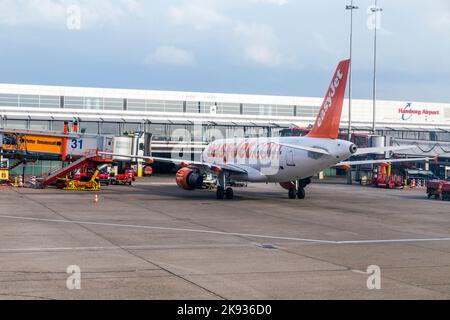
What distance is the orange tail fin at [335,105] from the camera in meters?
39.2

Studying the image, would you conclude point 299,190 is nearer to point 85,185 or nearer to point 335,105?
point 335,105

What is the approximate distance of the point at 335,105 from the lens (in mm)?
39469

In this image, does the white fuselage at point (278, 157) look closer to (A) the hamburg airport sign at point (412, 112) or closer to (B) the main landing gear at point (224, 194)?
(B) the main landing gear at point (224, 194)

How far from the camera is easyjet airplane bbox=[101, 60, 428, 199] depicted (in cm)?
3925

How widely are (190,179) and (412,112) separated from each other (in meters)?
72.2

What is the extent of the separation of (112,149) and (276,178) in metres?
21.2

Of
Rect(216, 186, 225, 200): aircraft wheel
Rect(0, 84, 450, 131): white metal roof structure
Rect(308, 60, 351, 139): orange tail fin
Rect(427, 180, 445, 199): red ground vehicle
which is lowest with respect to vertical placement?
Rect(216, 186, 225, 200): aircraft wheel

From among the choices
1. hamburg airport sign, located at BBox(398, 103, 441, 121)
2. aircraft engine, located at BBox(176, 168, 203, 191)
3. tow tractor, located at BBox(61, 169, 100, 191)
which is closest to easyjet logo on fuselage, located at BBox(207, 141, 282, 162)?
aircraft engine, located at BBox(176, 168, 203, 191)

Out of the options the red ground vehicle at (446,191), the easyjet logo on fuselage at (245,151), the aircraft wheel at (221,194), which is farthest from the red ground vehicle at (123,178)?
the red ground vehicle at (446,191)

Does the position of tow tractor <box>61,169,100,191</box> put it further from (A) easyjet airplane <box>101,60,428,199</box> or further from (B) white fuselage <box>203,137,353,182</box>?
(B) white fuselage <box>203,137,353,182</box>

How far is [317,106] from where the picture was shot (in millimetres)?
104375

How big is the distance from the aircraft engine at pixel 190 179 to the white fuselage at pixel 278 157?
7.84 ft

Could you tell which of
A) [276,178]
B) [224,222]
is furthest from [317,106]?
[224,222]

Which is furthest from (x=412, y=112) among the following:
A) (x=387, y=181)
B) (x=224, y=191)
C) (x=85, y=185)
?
(x=224, y=191)
